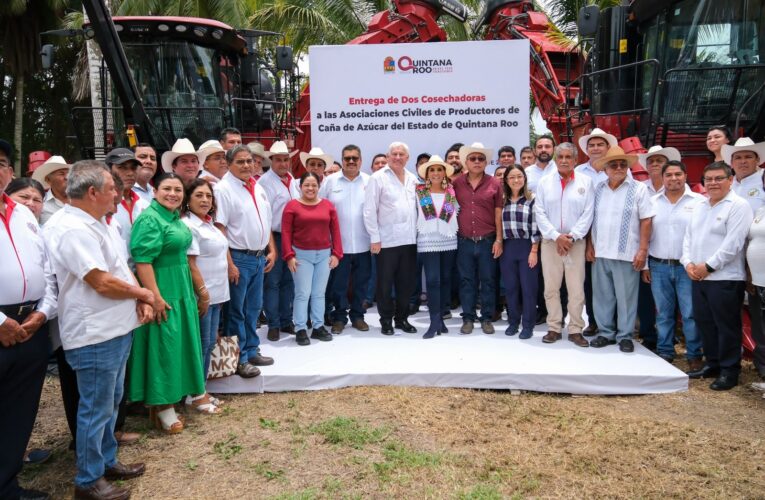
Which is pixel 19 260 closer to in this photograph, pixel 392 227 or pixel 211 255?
pixel 211 255

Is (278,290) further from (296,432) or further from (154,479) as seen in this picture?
(154,479)

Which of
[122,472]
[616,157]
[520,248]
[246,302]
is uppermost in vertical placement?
[616,157]

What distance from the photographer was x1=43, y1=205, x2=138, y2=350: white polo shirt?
2.83 meters

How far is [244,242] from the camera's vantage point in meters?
4.71

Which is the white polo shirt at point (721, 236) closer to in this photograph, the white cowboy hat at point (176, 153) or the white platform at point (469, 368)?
the white platform at point (469, 368)

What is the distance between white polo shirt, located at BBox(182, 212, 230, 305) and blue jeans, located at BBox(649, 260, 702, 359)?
12.0 ft

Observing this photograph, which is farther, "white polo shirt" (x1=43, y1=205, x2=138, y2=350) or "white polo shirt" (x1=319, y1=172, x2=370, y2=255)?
"white polo shirt" (x1=319, y1=172, x2=370, y2=255)

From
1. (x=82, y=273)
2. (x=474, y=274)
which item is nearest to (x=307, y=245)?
(x=474, y=274)

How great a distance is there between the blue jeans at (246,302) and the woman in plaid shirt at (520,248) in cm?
224

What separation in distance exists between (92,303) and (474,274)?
3629 millimetres

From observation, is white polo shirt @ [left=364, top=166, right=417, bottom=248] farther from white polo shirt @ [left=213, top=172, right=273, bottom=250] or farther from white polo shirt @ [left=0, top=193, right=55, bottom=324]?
white polo shirt @ [left=0, top=193, right=55, bottom=324]

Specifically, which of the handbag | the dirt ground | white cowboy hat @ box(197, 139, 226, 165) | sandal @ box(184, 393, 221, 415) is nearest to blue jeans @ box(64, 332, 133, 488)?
the dirt ground

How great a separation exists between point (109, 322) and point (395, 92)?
5029 mm

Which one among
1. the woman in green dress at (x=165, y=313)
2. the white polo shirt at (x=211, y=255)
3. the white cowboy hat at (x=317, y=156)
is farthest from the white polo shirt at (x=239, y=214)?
the white cowboy hat at (x=317, y=156)
